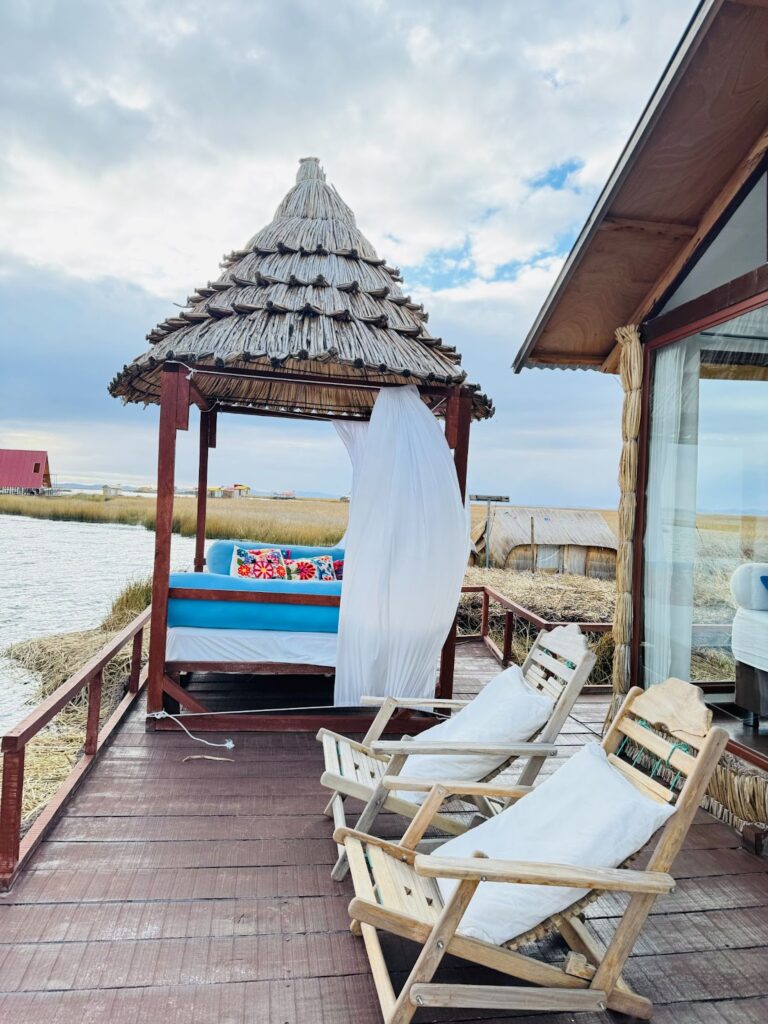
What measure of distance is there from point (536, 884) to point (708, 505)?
8.31ft

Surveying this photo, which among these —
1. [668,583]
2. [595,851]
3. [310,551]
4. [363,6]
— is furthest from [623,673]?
[363,6]

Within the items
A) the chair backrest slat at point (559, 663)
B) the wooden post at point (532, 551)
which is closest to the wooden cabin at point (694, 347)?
the chair backrest slat at point (559, 663)

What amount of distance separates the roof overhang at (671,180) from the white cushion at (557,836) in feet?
9.50

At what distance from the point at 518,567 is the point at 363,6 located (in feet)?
31.6

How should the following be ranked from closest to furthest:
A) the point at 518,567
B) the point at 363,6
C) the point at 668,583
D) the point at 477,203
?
the point at 668,583 < the point at 363,6 < the point at 477,203 < the point at 518,567

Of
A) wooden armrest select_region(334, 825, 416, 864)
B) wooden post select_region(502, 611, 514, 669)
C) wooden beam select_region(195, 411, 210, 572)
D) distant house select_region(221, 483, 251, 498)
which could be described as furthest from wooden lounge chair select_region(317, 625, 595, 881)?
distant house select_region(221, 483, 251, 498)

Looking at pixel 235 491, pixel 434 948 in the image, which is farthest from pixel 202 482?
pixel 235 491

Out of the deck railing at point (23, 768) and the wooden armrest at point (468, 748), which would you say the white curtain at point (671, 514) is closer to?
the wooden armrest at point (468, 748)

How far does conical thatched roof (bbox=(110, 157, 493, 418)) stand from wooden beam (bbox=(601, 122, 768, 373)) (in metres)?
1.24

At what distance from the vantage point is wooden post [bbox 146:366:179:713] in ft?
14.4

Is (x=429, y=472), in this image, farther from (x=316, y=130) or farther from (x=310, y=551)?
(x=316, y=130)

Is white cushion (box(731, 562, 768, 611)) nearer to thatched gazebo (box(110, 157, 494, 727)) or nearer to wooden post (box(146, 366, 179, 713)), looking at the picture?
thatched gazebo (box(110, 157, 494, 727))

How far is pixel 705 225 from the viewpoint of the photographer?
3.77 meters

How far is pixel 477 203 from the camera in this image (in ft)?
38.2
